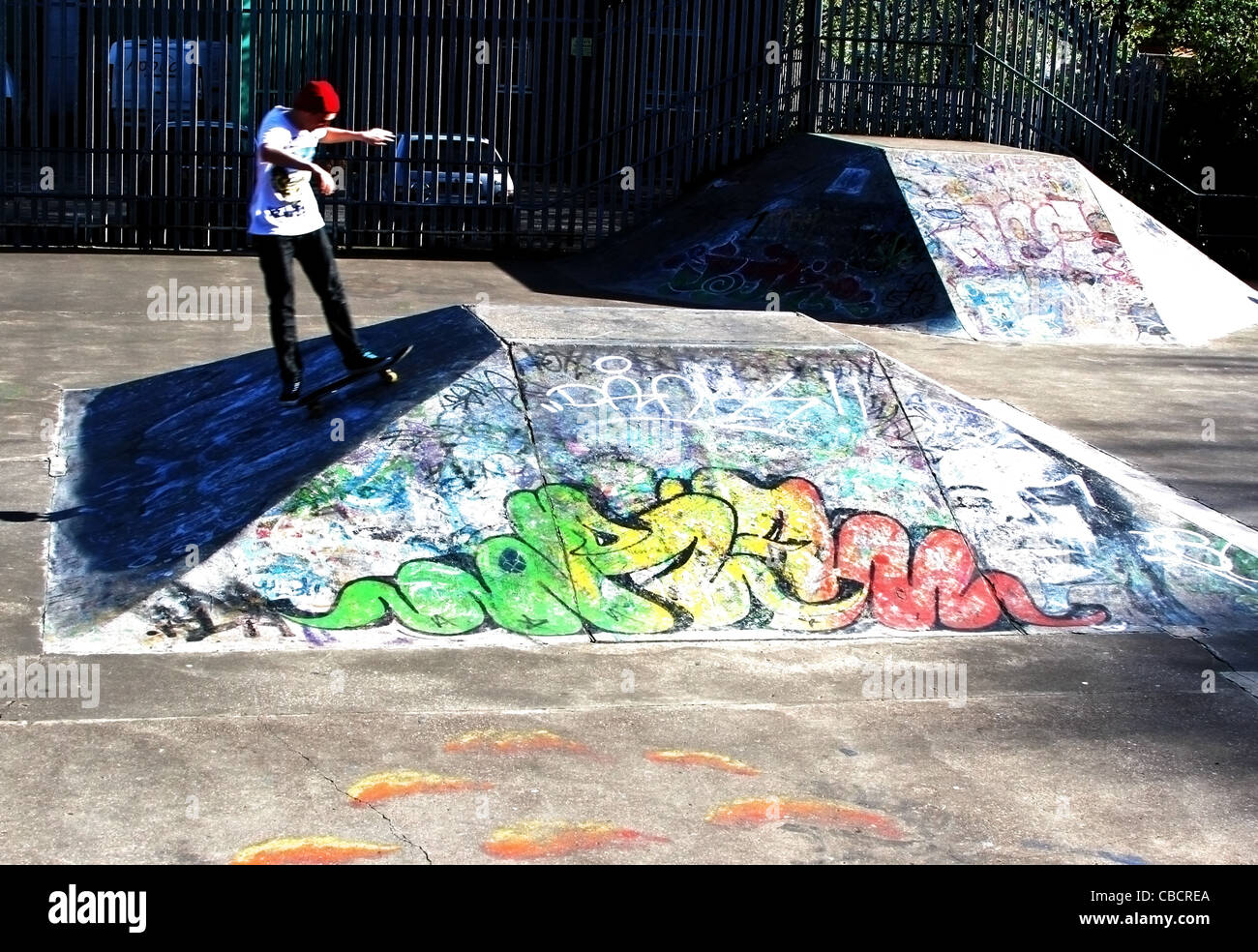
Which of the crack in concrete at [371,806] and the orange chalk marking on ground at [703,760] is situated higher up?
the crack in concrete at [371,806]

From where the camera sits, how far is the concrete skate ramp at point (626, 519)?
6.79 metres

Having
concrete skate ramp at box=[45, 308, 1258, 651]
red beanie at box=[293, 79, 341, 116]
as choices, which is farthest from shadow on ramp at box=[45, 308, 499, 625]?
red beanie at box=[293, 79, 341, 116]

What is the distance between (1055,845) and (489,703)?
7.44 ft

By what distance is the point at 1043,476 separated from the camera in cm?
806

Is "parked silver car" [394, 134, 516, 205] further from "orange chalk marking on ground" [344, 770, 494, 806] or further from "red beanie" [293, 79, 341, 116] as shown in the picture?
"orange chalk marking on ground" [344, 770, 494, 806]

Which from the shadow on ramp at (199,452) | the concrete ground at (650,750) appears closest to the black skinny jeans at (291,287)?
the shadow on ramp at (199,452)

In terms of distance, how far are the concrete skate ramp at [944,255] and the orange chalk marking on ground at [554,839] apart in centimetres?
1091

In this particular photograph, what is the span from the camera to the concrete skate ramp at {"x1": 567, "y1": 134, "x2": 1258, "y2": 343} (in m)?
15.6

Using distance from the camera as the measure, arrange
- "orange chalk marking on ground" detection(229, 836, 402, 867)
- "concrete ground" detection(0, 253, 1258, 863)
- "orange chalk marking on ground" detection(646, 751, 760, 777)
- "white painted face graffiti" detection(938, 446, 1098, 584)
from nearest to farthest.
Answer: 1. "orange chalk marking on ground" detection(229, 836, 402, 867)
2. "concrete ground" detection(0, 253, 1258, 863)
3. "orange chalk marking on ground" detection(646, 751, 760, 777)
4. "white painted face graffiti" detection(938, 446, 1098, 584)

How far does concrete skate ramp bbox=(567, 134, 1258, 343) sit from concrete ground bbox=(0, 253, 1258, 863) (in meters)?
9.07

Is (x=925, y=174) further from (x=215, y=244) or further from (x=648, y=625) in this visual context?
(x=648, y=625)

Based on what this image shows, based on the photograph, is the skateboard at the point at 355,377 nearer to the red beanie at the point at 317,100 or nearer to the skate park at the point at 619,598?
the skate park at the point at 619,598

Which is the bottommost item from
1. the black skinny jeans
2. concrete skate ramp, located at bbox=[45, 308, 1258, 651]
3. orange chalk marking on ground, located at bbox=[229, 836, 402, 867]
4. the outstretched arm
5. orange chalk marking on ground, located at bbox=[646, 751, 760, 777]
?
orange chalk marking on ground, located at bbox=[646, 751, 760, 777]

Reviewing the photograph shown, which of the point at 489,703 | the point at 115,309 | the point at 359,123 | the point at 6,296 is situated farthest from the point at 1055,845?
the point at 359,123
